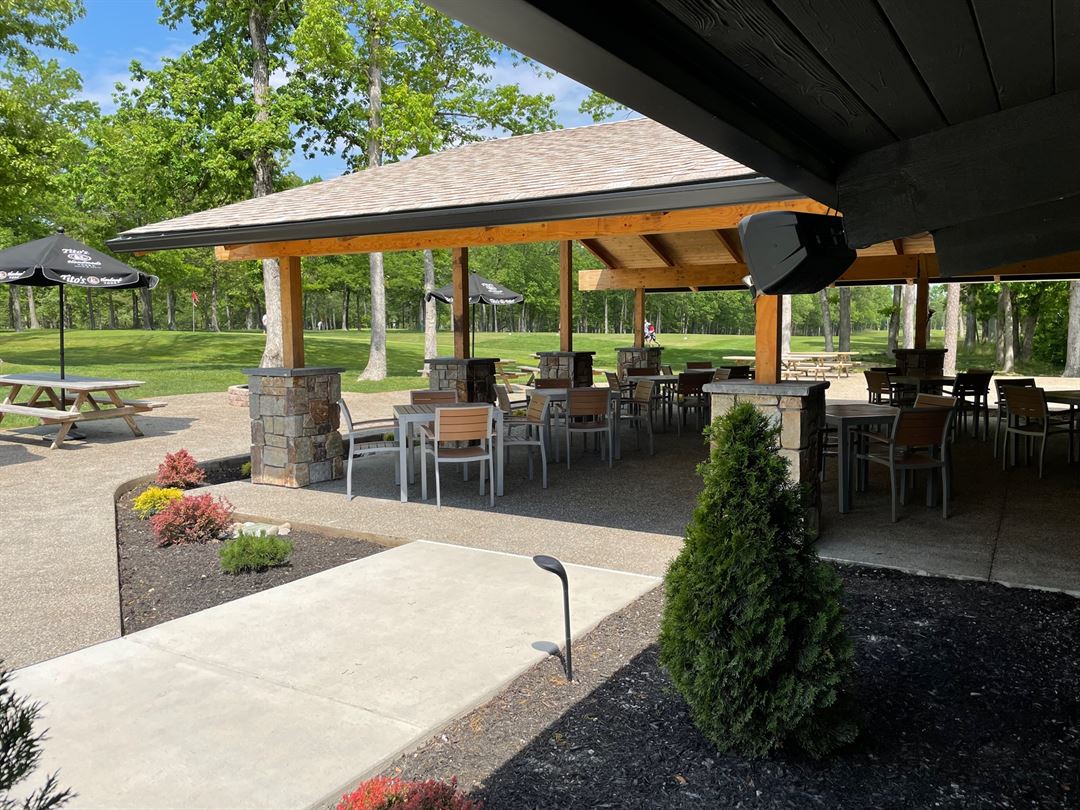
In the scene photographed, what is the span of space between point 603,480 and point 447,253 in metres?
23.6

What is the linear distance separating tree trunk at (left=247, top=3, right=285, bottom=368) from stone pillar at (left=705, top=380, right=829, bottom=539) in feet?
42.5

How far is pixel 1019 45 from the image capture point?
64.1 inches

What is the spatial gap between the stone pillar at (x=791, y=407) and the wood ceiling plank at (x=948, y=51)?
3235mm

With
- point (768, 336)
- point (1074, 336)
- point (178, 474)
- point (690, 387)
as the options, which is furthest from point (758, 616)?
point (1074, 336)

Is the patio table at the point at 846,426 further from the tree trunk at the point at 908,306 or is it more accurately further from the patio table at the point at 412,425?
the tree trunk at the point at 908,306

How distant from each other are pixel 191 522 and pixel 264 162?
1394 cm

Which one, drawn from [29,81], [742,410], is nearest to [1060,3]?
[742,410]

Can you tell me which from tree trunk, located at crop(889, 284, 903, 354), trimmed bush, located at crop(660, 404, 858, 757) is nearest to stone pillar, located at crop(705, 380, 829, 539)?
trimmed bush, located at crop(660, 404, 858, 757)

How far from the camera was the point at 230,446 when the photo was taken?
Result: 32.4 ft

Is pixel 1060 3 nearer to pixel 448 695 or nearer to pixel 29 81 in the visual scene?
pixel 448 695

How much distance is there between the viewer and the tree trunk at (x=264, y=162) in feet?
55.6

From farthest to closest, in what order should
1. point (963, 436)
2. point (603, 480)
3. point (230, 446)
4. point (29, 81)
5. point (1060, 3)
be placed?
point (29, 81), point (963, 436), point (230, 446), point (603, 480), point (1060, 3)

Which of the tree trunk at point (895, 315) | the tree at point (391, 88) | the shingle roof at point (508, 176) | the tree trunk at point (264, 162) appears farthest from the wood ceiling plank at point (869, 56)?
the tree trunk at point (895, 315)

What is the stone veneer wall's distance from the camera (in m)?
16.5
